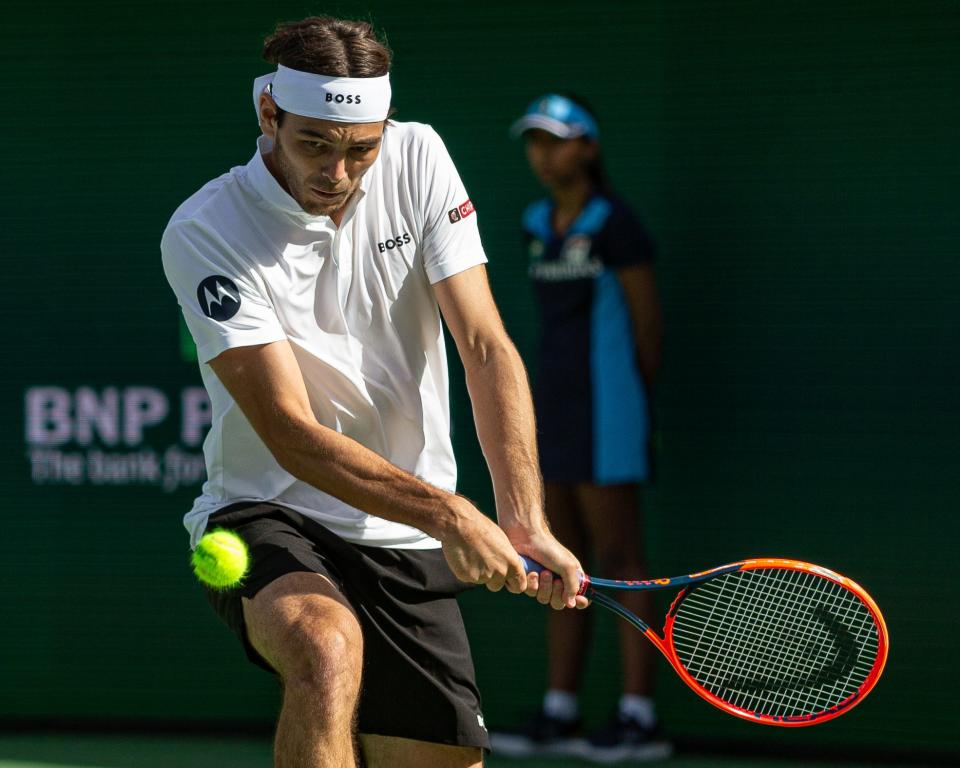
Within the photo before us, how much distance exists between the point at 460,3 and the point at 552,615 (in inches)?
73.6

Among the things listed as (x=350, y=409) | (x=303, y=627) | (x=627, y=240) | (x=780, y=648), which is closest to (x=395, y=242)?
(x=350, y=409)

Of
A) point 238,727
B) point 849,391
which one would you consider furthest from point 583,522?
point 238,727

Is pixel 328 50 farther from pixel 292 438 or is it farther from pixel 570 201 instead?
pixel 570 201

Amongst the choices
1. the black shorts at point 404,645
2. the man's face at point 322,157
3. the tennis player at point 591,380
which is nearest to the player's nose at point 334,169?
the man's face at point 322,157

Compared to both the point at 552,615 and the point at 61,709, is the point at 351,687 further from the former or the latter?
the point at 61,709

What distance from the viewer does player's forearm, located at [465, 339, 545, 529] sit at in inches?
115

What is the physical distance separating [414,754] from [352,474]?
0.75 m

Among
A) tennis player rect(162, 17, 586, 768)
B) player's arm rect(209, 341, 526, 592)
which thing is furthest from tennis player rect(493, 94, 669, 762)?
player's arm rect(209, 341, 526, 592)

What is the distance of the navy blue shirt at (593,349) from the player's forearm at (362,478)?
1696mm

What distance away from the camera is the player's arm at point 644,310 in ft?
14.4

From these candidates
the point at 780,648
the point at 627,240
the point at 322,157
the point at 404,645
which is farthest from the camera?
the point at 627,240

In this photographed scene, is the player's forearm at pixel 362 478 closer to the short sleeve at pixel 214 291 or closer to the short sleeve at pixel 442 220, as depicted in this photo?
the short sleeve at pixel 214 291

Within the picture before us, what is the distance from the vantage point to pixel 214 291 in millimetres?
2879

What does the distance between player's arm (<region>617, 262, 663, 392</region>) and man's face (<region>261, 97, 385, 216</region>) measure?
160cm
